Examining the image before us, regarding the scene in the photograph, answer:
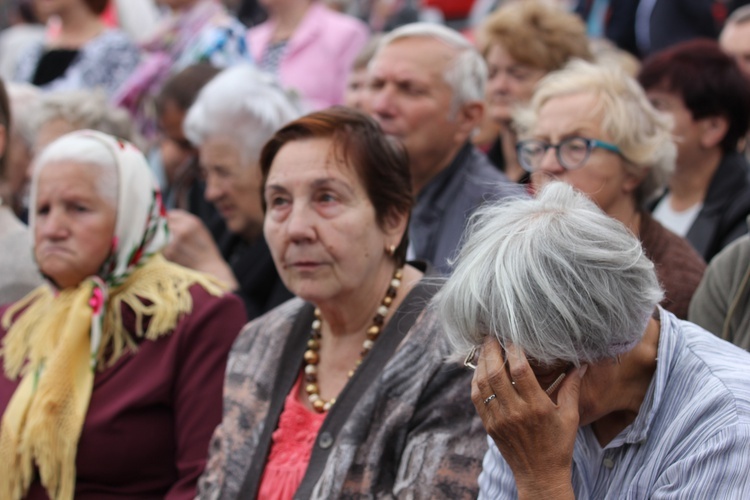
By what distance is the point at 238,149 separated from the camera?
16.2 ft

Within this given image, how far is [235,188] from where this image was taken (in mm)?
4895

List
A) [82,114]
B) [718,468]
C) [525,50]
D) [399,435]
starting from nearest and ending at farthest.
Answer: [718,468], [399,435], [525,50], [82,114]

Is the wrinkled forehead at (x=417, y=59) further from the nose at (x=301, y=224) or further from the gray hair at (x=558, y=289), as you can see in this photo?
the gray hair at (x=558, y=289)

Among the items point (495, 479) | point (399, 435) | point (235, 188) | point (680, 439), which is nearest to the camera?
point (680, 439)

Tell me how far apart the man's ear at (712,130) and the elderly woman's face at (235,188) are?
6.27 feet

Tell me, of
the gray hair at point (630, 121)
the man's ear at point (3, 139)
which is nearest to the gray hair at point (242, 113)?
the man's ear at point (3, 139)

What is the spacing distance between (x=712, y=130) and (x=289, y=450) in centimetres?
246

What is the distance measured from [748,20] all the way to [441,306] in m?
4.10

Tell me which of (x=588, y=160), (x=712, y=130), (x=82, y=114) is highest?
(x=588, y=160)

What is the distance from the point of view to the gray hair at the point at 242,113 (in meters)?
4.94

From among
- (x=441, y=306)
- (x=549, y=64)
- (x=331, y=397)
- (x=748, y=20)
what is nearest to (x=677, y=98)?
(x=549, y=64)

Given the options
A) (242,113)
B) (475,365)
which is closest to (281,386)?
(475,365)

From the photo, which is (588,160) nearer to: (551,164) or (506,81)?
(551,164)

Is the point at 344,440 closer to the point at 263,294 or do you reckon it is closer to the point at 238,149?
the point at 263,294
